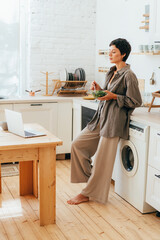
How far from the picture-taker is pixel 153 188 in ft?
10.3

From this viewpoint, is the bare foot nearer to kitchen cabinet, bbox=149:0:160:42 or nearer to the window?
kitchen cabinet, bbox=149:0:160:42

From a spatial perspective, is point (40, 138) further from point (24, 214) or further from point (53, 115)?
point (53, 115)

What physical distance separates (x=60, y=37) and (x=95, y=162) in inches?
100.0

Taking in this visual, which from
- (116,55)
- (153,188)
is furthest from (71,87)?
(153,188)

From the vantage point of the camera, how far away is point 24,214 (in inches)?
127

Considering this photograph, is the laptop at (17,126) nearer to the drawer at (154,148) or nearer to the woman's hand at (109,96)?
the woman's hand at (109,96)

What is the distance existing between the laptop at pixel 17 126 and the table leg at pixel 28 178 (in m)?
0.56

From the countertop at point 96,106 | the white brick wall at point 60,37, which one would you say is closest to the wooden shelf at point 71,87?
the countertop at point 96,106

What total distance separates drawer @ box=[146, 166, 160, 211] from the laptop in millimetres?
1020

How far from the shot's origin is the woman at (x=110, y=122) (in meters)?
3.35

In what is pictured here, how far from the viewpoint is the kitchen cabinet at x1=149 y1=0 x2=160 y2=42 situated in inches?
137

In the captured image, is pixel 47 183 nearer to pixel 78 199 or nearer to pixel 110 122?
pixel 78 199

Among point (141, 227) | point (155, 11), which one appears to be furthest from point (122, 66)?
point (141, 227)

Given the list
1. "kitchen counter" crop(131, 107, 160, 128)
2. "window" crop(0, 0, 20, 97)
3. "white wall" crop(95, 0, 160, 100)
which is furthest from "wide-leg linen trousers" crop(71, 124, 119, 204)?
"window" crop(0, 0, 20, 97)
